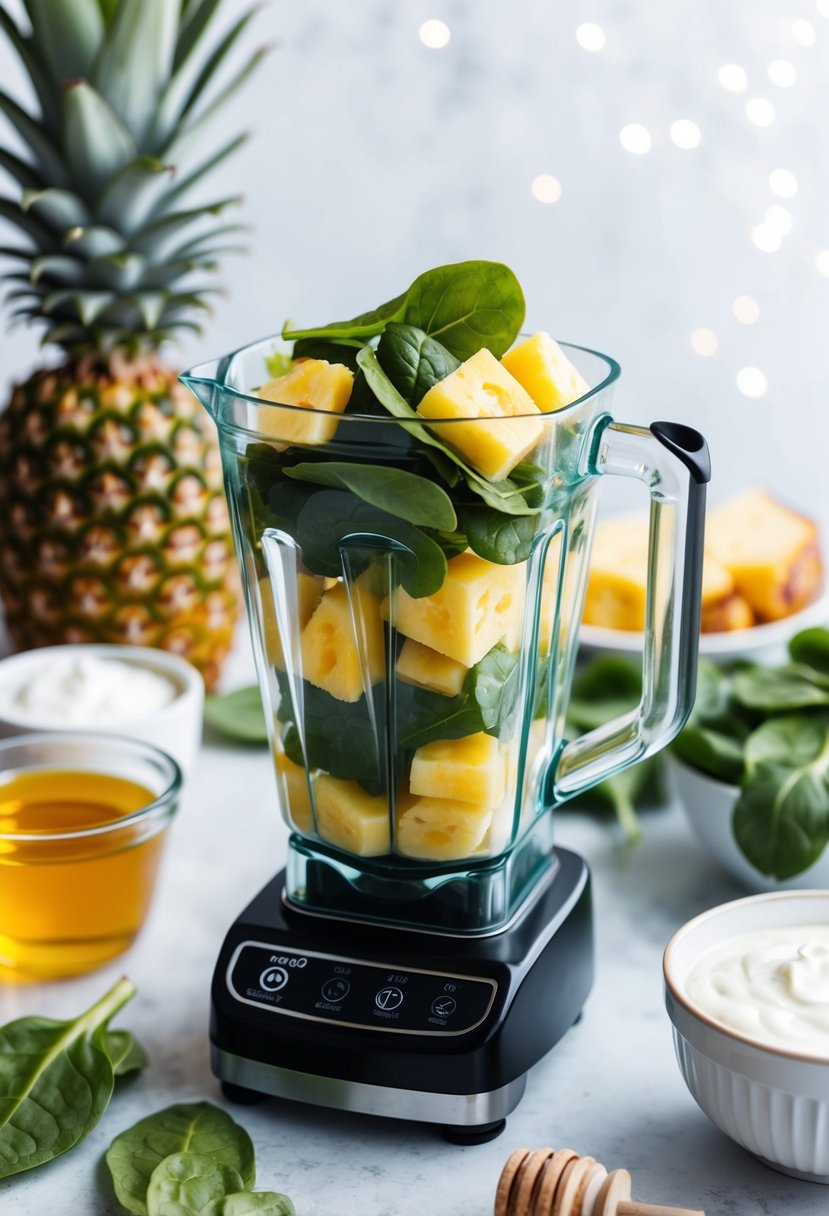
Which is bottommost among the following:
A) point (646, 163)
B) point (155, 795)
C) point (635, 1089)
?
point (635, 1089)

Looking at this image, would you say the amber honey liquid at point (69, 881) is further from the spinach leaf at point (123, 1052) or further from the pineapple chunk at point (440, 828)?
the pineapple chunk at point (440, 828)

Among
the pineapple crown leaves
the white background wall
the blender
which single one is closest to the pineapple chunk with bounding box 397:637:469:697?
the blender

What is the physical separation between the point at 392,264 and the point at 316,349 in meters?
1.07

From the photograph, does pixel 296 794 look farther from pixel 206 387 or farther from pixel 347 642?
pixel 206 387

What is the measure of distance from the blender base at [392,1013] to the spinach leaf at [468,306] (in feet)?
1.10

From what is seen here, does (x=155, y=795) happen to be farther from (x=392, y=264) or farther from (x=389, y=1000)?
(x=392, y=264)

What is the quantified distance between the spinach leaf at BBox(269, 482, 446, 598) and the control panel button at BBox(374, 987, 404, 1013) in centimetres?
23

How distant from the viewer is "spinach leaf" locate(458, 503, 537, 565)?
0.69 meters

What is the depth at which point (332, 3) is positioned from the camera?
1649 millimetres

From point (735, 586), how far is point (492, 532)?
79cm

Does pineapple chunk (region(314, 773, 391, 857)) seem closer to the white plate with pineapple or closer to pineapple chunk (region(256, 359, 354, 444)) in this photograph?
pineapple chunk (region(256, 359, 354, 444))

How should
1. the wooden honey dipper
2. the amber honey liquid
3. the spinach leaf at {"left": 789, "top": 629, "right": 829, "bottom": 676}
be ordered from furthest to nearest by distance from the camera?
the spinach leaf at {"left": 789, "top": 629, "right": 829, "bottom": 676} < the amber honey liquid < the wooden honey dipper

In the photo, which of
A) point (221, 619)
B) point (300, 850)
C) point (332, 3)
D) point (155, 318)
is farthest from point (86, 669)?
point (332, 3)

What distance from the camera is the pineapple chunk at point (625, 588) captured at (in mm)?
1359
